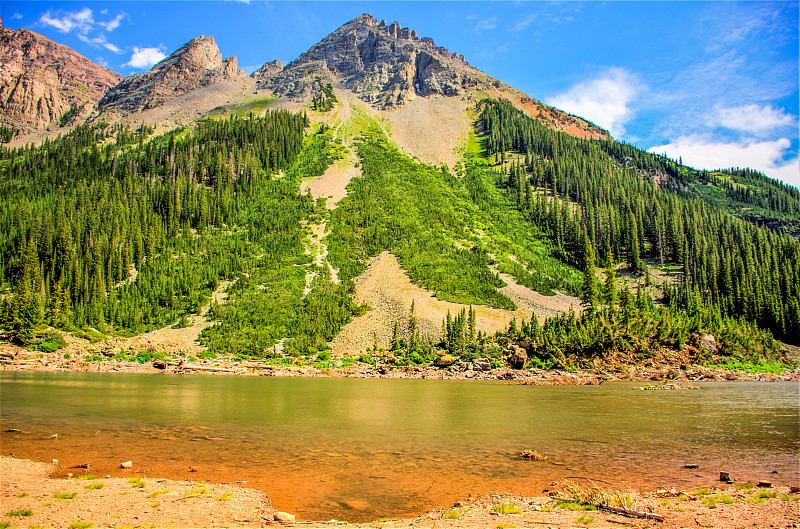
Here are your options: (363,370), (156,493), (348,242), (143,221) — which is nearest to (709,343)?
(363,370)

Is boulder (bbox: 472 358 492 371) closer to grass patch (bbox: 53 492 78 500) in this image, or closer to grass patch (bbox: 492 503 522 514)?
grass patch (bbox: 492 503 522 514)

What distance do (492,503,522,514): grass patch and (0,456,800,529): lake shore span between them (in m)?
0.02

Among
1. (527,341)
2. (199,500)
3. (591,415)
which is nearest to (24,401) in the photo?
(199,500)

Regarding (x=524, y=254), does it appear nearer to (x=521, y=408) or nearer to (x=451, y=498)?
(x=521, y=408)

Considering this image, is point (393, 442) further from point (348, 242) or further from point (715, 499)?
point (348, 242)

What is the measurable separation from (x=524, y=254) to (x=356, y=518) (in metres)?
104

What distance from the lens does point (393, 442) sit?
18.7 meters

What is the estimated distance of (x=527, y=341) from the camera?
6394cm

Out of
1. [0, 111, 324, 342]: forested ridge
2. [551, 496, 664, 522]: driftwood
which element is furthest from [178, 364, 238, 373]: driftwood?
[551, 496, 664, 522]: driftwood

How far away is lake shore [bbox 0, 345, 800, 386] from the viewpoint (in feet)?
187

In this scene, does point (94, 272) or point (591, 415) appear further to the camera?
point (94, 272)

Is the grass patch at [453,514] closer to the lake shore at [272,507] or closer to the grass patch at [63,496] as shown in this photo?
the lake shore at [272,507]

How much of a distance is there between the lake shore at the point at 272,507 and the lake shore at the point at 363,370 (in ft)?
146

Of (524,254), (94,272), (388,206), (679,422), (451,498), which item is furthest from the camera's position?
(388,206)
